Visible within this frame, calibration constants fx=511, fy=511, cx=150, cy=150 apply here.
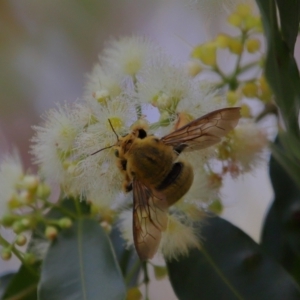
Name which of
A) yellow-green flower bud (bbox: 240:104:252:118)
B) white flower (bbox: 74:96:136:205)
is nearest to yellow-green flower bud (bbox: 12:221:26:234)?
white flower (bbox: 74:96:136:205)

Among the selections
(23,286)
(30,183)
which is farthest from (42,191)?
(23,286)

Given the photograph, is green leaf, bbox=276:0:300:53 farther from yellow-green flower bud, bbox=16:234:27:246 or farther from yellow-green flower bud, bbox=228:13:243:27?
yellow-green flower bud, bbox=16:234:27:246

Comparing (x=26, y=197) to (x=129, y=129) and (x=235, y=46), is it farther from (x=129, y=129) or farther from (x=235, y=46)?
(x=235, y=46)

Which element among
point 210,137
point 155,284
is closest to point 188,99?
point 210,137

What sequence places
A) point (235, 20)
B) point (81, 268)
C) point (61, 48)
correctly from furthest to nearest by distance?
point (61, 48), point (235, 20), point (81, 268)

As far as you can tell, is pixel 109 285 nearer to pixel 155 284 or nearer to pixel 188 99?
pixel 188 99

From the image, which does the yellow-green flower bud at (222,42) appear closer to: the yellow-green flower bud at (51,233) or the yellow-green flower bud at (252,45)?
the yellow-green flower bud at (252,45)
